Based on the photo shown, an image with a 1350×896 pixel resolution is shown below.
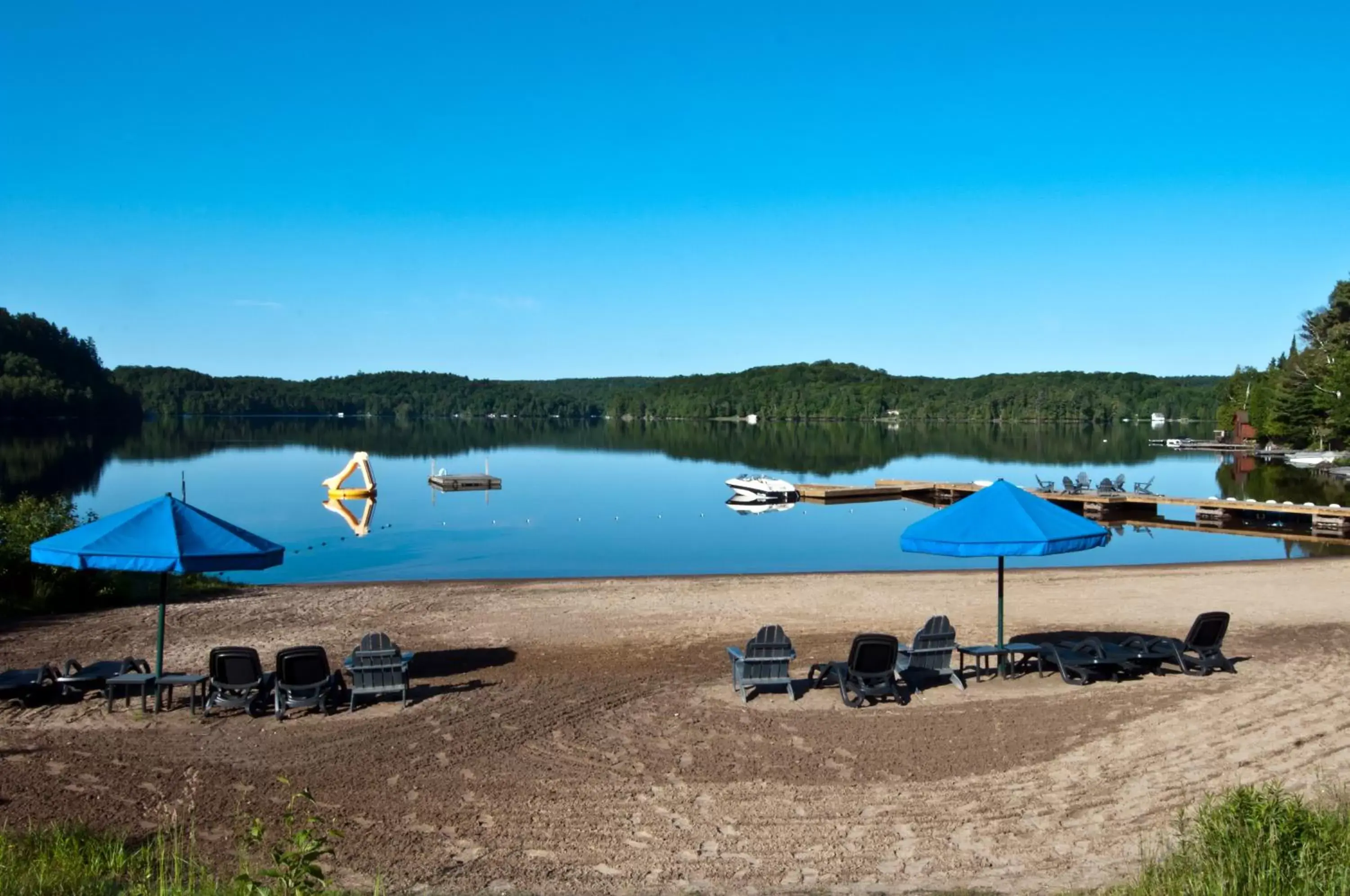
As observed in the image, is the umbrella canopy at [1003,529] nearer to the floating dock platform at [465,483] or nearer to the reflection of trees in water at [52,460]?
the reflection of trees in water at [52,460]

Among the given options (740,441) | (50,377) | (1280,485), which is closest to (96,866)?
(1280,485)

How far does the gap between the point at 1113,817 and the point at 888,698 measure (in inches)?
141

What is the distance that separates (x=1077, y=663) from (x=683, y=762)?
203 inches

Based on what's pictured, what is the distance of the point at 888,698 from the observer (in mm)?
10703

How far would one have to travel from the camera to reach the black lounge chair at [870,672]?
10.4m

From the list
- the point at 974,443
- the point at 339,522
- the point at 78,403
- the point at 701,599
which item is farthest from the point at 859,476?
the point at 78,403

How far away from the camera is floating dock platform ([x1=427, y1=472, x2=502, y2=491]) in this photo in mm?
56156

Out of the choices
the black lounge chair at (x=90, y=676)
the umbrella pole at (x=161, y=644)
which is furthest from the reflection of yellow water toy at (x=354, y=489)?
the umbrella pole at (x=161, y=644)

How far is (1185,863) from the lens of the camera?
5.80 metres

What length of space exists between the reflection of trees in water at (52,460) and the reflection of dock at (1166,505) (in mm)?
34042

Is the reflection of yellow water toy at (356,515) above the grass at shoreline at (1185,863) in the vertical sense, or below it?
below

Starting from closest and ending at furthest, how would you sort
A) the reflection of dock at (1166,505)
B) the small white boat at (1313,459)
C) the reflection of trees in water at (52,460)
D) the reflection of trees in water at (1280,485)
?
the reflection of dock at (1166,505)
the reflection of trees in water at (1280,485)
the reflection of trees in water at (52,460)
the small white boat at (1313,459)

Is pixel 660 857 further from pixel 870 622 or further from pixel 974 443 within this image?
pixel 974 443

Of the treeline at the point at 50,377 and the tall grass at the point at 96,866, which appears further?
the treeline at the point at 50,377
